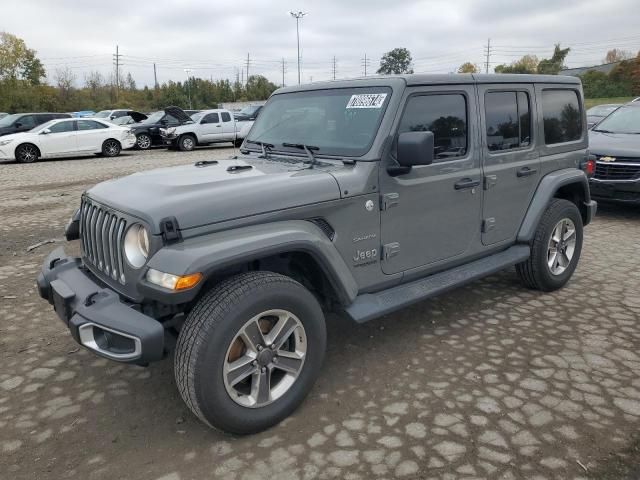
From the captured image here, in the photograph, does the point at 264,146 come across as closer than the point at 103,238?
No

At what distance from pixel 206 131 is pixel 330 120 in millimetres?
17606

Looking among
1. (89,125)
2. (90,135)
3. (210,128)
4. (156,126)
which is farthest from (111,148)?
(210,128)

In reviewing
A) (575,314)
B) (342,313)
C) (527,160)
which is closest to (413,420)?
(342,313)

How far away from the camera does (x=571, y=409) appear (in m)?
3.06

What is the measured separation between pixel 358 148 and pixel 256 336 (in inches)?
56.0

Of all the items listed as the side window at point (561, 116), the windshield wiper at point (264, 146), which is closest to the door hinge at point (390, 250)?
the windshield wiper at point (264, 146)

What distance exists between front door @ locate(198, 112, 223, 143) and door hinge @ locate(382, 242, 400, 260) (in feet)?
59.2

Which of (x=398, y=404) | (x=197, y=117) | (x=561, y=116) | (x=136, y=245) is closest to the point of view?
(x=136, y=245)

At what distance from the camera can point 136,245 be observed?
282cm

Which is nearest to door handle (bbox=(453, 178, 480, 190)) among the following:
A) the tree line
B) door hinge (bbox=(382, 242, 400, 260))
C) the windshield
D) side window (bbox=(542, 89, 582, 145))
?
door hinge (bbox=(382, 242, 400, 260))

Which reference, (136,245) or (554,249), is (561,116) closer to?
(554,249)

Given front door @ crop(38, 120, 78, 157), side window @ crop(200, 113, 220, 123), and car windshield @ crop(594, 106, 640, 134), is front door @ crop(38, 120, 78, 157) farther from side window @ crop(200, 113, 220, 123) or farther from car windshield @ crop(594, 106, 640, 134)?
car windshield @ crop(594, 106, 640, 134)

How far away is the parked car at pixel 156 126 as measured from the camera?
20844mm

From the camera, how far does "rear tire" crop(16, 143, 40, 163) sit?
1644 cm
